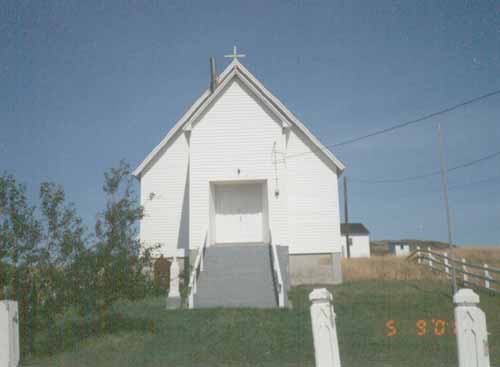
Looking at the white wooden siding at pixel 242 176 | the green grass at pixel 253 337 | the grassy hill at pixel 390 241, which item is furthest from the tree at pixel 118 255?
the grassy hill at pixel 390 241

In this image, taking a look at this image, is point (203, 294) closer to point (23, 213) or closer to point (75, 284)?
point (75, 284)

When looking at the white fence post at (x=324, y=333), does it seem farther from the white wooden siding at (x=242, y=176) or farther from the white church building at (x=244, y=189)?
the white wooden siding at (x=242, y=176)

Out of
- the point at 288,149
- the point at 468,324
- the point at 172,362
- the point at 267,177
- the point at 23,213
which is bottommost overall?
the point at 172,362

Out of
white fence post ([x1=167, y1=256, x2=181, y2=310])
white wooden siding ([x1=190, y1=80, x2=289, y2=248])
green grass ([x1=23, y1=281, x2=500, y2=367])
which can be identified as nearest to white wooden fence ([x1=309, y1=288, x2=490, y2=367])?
green grass ([x1=23, y1=281, x2=500, y2=367])

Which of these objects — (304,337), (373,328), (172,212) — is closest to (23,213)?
(304,337)

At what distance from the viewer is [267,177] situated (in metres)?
18.4

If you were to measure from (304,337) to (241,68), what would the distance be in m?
13.1

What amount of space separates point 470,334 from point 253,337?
559cm

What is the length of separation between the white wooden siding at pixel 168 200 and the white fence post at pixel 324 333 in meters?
14.7

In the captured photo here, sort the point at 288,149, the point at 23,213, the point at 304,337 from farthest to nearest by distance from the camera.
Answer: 1. the point at 288,149
2. the point at 304,337
3. the point at 23,213

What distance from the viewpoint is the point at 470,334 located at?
5477 mm

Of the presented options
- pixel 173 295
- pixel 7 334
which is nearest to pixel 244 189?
pixel 173 295

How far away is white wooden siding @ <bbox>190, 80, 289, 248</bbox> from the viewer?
59.7 ft

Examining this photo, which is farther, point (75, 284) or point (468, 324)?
point (75, 284)
